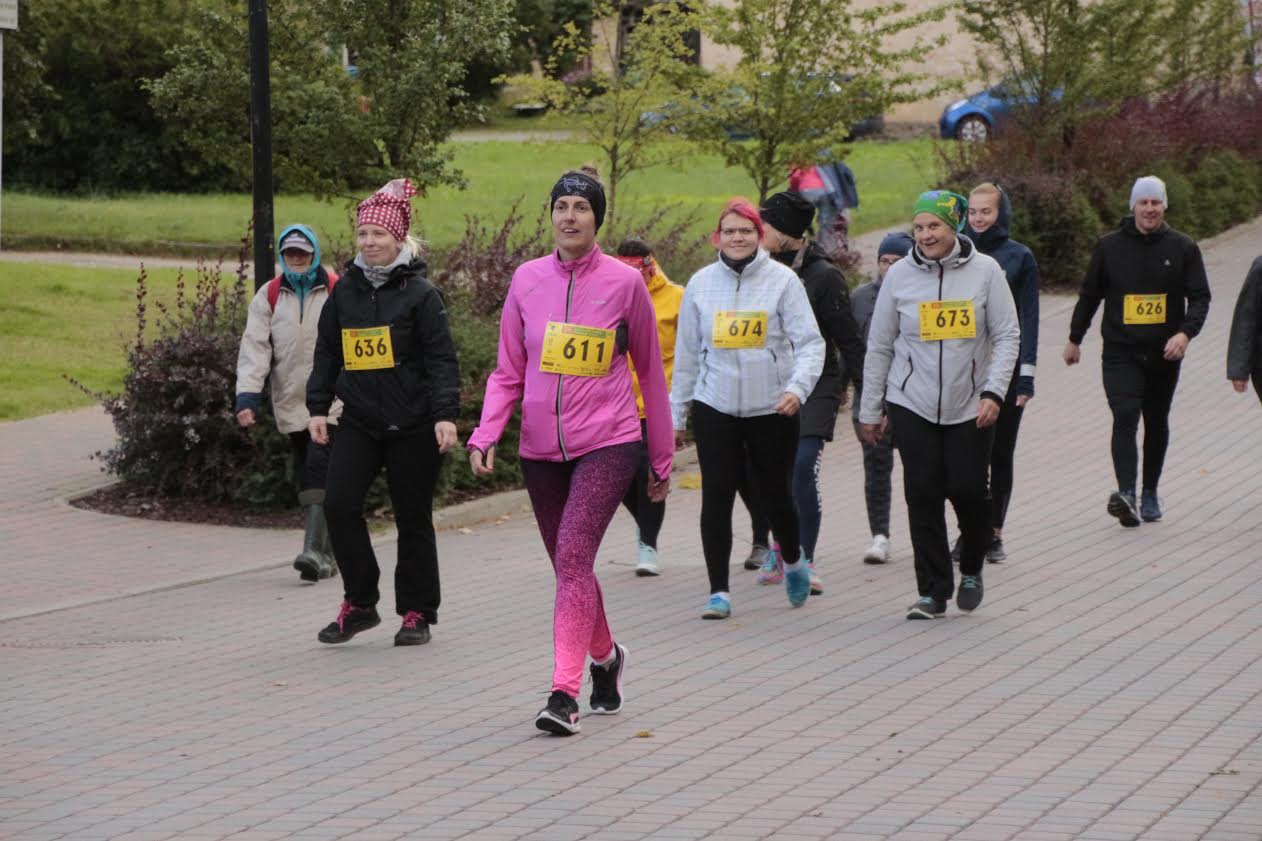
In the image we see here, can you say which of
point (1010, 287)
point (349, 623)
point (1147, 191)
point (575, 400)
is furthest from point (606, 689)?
point (1147, 191)

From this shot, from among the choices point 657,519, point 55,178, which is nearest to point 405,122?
point 657,519

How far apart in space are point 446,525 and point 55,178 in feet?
Answer: 93.1

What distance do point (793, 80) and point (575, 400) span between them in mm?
13033

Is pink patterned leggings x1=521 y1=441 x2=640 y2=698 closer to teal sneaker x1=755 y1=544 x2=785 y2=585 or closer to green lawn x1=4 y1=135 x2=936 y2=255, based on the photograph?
teal sneaker x1=755 y1=544 x2=785 y2=585

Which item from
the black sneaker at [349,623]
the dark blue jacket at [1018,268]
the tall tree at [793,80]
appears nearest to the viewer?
the black sneaker at [349,623]

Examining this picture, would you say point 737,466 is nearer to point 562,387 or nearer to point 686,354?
point 686,354

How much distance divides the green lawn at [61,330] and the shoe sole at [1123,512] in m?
7.18

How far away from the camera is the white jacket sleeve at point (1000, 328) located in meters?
8.87

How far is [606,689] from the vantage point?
7.38 m

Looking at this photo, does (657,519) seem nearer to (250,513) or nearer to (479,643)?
(479,643)

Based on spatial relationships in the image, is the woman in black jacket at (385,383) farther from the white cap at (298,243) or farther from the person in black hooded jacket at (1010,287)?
the person in black hooded jacket at (1010,287)

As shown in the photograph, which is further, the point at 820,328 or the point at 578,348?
the point at 820,328

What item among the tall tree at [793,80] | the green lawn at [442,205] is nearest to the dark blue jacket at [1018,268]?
the tall tree at [793,80]

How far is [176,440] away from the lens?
1220 cm
